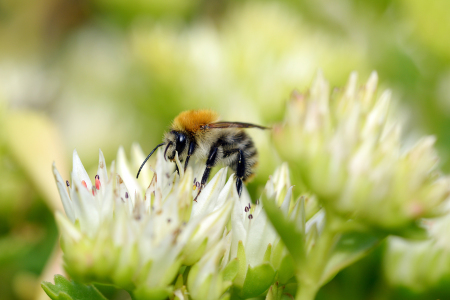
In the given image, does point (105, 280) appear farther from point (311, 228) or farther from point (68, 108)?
point (68, 108)

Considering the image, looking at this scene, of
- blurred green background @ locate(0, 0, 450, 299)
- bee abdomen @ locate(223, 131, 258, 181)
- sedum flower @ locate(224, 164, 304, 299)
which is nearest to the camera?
sedum flower @ locate(224, 164, 304, 299)

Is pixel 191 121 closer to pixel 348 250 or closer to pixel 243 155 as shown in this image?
pixel 243 155

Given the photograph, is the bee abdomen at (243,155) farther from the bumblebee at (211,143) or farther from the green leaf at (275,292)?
the green leaf at (275,292)

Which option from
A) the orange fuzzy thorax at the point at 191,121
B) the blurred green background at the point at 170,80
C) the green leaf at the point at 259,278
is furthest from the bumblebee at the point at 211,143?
the green leaf at the point at 259,278

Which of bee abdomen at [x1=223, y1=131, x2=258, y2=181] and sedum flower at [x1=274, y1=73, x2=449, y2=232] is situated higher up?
bee abdomen at [x1=223, y1=131, x2=258, y2=181]

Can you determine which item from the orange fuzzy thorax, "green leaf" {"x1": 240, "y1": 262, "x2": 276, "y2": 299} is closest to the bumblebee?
the orange fuzzy thorax

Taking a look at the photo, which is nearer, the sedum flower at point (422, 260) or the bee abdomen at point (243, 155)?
the sedum flower at point (422, 260)

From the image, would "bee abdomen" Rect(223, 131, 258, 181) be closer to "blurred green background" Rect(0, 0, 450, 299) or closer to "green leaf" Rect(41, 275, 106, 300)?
"blurred green background" Rect(0, 0, 450, 299)

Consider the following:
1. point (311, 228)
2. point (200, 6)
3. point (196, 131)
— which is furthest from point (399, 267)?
point (200, 6)
